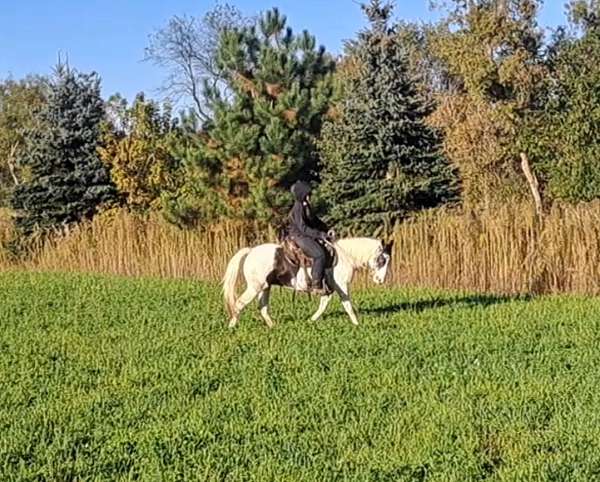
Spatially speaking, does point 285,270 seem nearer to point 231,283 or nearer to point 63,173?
point 231,283

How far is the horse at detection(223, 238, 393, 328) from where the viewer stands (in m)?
11.2

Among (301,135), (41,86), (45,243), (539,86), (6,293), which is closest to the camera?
(6,293)

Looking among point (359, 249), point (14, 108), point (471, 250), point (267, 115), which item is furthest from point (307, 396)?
point (14, 108)

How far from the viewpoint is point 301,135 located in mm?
19344

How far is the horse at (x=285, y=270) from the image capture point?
11211 millimetres

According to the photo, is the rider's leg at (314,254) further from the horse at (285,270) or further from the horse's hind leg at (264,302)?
the horse's hind leg at (264,302)

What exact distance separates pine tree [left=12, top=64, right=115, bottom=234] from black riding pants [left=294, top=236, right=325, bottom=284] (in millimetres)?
12841

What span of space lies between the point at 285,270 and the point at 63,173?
44.0 feet

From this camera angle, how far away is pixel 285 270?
37.1 ft

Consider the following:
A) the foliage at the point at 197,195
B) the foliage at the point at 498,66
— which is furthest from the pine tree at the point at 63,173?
the foliage at the point at 498,66

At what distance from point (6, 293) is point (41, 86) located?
35.8m

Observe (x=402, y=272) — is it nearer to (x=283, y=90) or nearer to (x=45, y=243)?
(x=283, y=90)

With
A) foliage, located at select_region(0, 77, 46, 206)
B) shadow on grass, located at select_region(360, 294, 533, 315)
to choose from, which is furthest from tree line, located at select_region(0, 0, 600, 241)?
foliage, located at select_region(0, 77, 46, 206)

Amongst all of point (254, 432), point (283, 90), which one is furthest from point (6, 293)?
point (254, 432)
